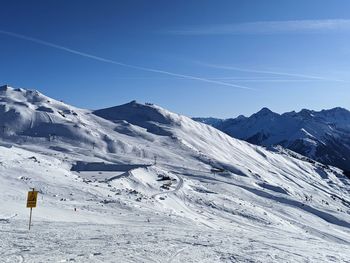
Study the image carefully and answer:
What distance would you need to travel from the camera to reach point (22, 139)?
415ft

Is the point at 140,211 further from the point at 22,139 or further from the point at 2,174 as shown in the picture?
the point at 22,139

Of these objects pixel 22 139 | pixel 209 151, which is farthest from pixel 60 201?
pixel 209 151

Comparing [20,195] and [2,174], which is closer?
[20,195]

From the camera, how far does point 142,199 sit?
49.2 metres

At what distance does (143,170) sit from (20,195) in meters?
43.6

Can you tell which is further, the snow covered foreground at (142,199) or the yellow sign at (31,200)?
the yellow sign at (31,200)

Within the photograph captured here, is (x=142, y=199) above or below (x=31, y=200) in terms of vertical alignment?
below

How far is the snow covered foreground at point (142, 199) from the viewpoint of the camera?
19.6m

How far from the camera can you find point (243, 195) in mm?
77188

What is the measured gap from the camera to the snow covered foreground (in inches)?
771

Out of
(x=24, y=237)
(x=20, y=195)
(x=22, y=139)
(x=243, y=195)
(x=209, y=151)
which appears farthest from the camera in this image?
(x=209, y=151)

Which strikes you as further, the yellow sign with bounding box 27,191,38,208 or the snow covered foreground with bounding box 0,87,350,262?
the yellow sign with bounding box 27,191,38,208

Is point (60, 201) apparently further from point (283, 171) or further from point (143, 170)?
point (283, 171)

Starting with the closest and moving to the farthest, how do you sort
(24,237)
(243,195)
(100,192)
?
1. (24,237)
2. (100,192)
3. (243,195)
